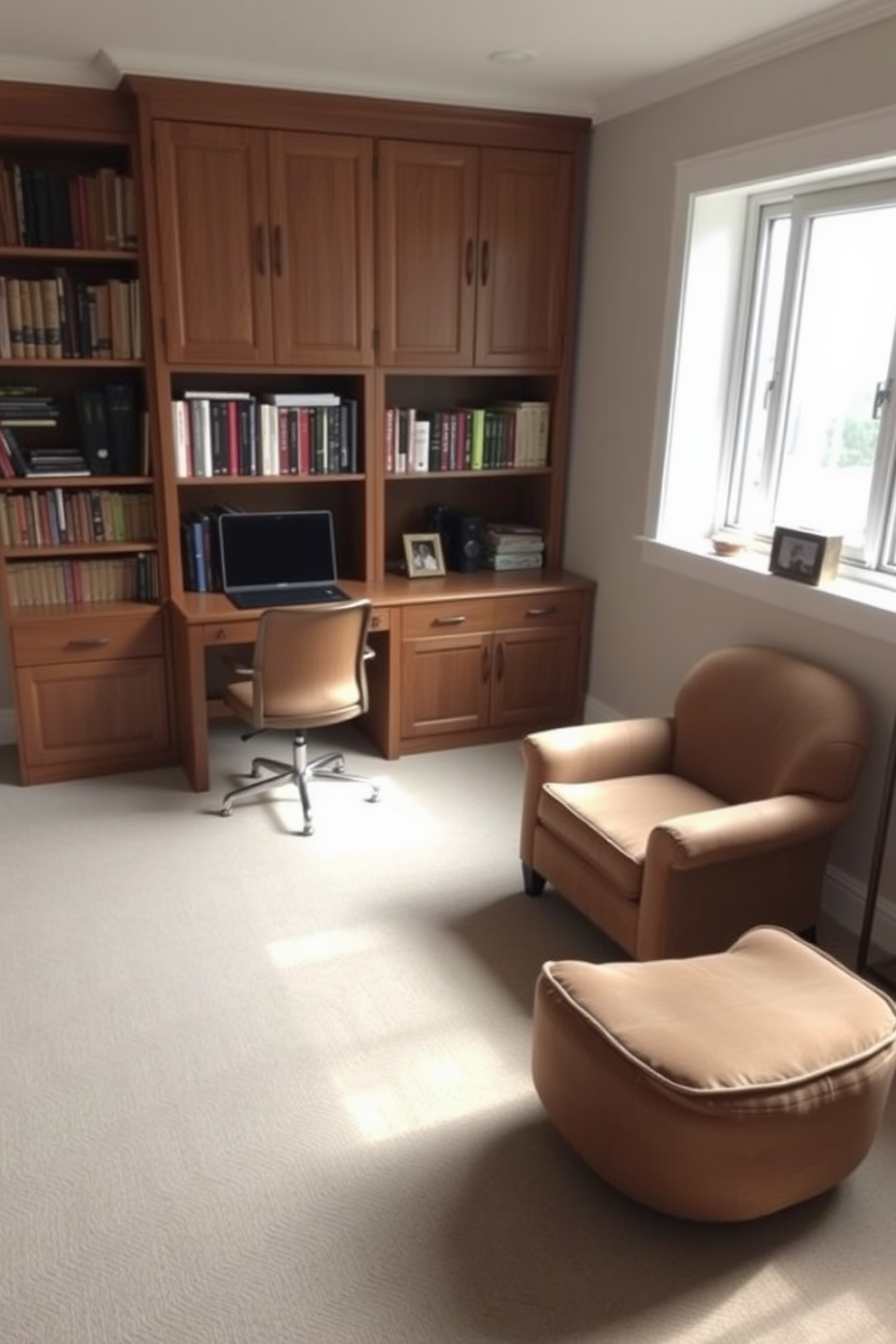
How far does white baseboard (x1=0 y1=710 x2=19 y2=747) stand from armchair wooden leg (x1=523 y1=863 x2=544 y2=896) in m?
2.25

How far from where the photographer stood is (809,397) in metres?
3.34

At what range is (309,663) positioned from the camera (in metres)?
3.38

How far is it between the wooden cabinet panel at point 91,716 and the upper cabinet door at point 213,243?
1170 millimetres

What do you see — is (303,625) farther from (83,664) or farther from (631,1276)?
(631,1276)

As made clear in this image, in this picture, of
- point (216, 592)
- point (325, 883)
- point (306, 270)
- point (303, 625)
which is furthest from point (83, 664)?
point (306, 270)

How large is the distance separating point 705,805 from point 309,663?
1.35 metres

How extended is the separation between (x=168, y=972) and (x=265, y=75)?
2.87 meters

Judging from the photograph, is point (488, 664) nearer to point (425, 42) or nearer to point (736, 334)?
point (736, 334)

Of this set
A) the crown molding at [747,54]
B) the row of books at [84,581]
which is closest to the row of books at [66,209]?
the row of books at [84,581]

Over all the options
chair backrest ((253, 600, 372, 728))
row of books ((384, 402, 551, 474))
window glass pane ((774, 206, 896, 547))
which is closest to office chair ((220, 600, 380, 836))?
chair backrest ((253, 600, 372, 728))

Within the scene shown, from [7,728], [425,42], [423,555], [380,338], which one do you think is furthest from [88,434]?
[425,42]

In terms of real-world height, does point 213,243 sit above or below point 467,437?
above

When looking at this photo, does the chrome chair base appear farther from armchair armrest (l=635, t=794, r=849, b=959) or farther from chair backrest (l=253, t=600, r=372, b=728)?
armchair armrest (l=635, t=794, r=849, b=959)

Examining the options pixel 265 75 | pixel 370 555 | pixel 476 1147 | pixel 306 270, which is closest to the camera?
pixel 476 1147
